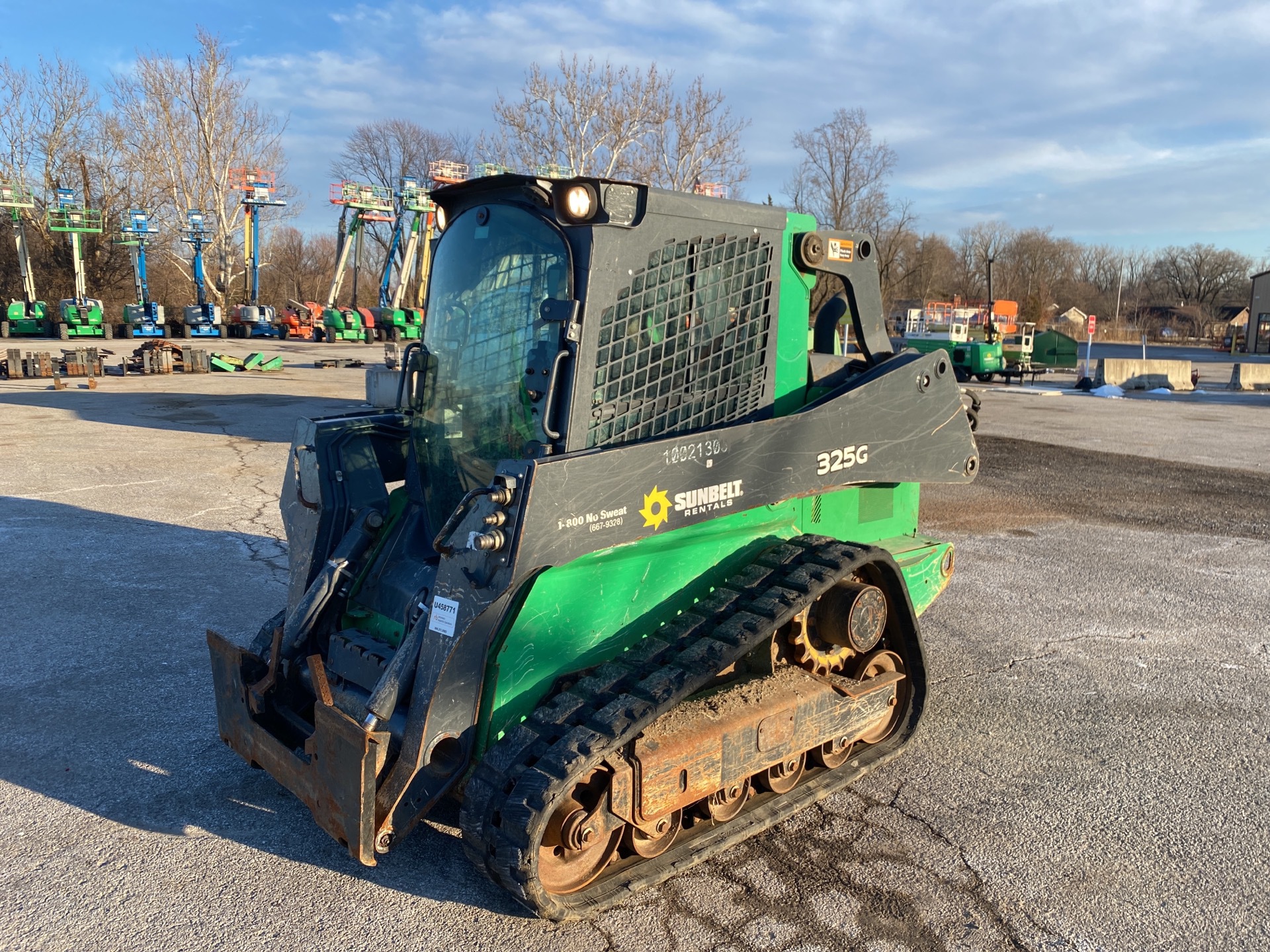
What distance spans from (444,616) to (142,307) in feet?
154

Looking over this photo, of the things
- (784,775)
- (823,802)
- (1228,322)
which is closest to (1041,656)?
(823,802)

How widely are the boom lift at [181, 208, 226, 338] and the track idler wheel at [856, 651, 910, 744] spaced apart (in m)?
45.9

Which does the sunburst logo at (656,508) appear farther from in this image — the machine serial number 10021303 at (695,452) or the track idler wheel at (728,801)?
the track idler wheel at (728,801)

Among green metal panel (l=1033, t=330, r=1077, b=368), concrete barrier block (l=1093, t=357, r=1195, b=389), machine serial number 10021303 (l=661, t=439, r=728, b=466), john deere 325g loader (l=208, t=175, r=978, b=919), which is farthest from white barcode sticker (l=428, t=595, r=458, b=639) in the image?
green metal panel (l=1033, t=330, r=1077, b=368)

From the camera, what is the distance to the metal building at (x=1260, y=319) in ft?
172

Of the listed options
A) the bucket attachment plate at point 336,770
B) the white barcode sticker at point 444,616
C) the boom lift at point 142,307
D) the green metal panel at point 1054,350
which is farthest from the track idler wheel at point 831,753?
the boom lift at point 142,307

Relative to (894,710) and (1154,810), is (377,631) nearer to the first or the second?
(894,710)

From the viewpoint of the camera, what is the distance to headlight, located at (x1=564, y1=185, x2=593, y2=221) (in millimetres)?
3223

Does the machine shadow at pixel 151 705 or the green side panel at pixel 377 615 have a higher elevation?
the green side panel at pixel 377 615

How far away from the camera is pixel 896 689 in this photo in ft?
14.5

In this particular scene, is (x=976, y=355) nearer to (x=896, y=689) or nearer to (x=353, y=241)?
(x=896, y=689)

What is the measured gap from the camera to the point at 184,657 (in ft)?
18.1

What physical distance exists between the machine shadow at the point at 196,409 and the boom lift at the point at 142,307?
23933 mm

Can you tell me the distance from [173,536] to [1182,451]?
47.4 feet
